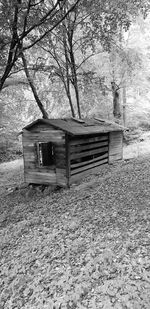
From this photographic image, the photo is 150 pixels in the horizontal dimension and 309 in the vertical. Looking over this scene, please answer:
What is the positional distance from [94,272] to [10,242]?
7.68ft

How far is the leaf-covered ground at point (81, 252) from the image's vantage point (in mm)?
2392

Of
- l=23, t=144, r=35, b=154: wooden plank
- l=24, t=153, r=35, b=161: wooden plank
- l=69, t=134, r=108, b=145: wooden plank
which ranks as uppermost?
l=69, t=134, r=108, b=145: wooden plank

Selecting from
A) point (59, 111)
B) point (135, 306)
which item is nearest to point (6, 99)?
point (59, 111)

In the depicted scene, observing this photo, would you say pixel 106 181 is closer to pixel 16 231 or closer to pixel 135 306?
pixel 16 231

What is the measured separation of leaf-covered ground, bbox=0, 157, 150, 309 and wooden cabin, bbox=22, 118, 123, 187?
1508 millimetres

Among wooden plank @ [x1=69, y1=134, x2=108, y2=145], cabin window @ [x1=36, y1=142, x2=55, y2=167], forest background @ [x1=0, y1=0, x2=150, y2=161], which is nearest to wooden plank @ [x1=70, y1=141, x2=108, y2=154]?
wooden plank @ [x1=69, y1=134, x2=108, y2=145]

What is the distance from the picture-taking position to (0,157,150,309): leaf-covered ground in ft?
7.85

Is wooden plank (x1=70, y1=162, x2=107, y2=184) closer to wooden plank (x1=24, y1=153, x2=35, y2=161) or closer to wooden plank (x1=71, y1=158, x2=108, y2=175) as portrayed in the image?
wooden plank (x1=71, y1=158, x2=108, y2=175)

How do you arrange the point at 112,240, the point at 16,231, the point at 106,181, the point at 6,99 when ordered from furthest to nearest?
1. the point at 6,99
2. the point at 106,181
3. the point at 16,231
4. the point at 112,240

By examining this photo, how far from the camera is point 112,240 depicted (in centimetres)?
327

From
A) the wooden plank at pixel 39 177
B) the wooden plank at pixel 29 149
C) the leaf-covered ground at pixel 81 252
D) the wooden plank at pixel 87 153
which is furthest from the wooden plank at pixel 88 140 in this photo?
the leaf-covered ground at pixel 81 252

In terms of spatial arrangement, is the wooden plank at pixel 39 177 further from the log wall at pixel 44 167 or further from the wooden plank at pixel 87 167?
the wooden plank at pixel 87 167

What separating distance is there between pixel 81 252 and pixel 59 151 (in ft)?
13.6

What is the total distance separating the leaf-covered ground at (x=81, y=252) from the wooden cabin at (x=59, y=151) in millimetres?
1508
